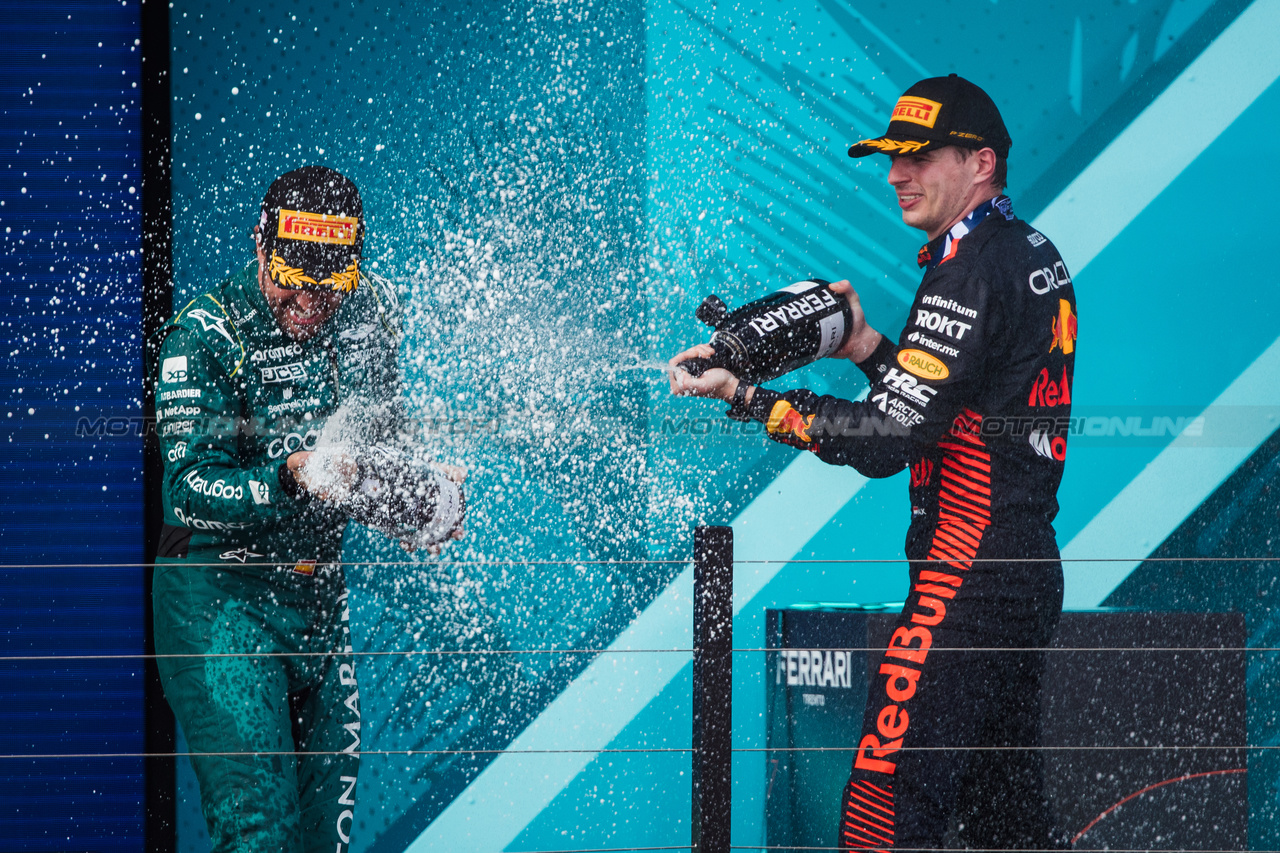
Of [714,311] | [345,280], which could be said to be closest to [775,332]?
[714,311]

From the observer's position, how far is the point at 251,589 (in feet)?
6.86

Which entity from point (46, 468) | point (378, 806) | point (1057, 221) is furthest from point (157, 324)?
point (1057, 221)

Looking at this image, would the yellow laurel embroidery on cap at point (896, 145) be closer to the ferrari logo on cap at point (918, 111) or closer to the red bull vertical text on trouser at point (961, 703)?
the ferrari logo on cap at point (918, 111)

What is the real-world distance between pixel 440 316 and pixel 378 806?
1.10 m

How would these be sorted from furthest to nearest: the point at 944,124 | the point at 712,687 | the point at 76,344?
the point at 76,344 → the point at 944,124 → the point at 712,687

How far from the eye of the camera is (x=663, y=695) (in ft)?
8.30

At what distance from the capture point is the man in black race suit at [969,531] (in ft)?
5.89

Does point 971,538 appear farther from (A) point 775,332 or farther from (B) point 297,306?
(B) point 297,306

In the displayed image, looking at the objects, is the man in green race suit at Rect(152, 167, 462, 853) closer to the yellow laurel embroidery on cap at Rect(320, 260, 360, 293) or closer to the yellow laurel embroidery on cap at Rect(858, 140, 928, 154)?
the yellow laurel embroidery on cap at Rect(320, 260, 360, 293)

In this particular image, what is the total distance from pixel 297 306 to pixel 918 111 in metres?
1.20

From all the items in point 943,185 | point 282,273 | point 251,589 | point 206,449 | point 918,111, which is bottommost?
point 251,589

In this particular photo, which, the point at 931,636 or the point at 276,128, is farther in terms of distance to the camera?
→ the point at 276,128

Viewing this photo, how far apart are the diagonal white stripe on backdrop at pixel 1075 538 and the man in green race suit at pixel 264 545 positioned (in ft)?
→ 1.61

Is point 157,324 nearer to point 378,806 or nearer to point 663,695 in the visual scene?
point 378,806
